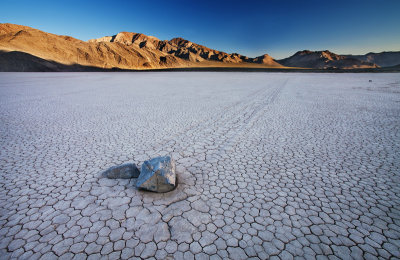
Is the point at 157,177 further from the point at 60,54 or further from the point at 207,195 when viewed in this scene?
the point at 60,54

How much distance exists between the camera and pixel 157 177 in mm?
2938

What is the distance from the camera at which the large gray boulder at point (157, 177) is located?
2.94 metres

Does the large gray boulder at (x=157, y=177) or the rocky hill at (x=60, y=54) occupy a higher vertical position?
the rocky hill at (x=60, y=54)

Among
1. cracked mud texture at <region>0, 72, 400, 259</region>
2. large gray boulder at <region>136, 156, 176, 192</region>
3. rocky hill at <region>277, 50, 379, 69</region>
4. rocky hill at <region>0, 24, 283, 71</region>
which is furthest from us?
rocky hill at <region>277, 50, 379, 69</region>

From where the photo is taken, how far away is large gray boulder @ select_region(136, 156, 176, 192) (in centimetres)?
294

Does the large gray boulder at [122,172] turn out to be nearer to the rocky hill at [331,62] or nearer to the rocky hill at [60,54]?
the rocky hill at [60,54]

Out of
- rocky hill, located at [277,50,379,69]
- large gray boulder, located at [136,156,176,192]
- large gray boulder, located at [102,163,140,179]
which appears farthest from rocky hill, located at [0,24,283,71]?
rocky hill, located at [277,50,379,69]

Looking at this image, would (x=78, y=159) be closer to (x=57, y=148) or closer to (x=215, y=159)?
(x=57, y=148)

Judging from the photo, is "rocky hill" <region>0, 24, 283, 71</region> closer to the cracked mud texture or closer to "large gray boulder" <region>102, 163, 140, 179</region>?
the cracked mud texture

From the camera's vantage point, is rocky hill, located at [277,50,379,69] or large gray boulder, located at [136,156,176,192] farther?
rocky hill, located at [277,50,379,69]

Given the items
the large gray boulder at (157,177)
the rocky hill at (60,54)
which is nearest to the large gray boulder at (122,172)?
the large gray boulder at (157,177)

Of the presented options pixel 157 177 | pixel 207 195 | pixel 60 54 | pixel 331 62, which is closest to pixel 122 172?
pixel 157 177

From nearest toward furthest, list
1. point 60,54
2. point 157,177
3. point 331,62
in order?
point 157,177 → point 60,54 → point 331,62

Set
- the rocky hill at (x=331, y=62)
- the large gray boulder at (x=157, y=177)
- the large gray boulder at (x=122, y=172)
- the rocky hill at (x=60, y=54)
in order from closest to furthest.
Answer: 1. the large gray boulder at (x=157, y=177)
2. the large gray boulder at (x=122, y=172)
3. the rocky hill at (x=60, y=54)
4. the rocky hill at (x=331, y=62)
